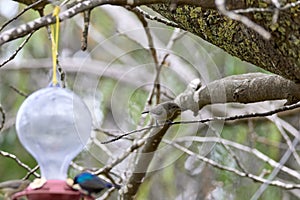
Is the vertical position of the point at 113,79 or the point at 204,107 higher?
the point at 204,107

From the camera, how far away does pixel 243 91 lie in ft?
3.77

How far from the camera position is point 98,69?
8.92ft

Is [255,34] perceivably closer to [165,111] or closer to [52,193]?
[52,193]

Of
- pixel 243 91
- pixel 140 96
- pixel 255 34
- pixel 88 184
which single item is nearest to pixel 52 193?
pixel 88 184

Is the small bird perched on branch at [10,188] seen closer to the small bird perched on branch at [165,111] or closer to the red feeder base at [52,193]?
the red feeder base at [52,193]

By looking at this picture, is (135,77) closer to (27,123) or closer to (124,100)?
(124,100)

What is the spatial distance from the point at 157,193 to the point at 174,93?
1.30m

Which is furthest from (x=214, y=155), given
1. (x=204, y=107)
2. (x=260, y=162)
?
(x=204, y=107)

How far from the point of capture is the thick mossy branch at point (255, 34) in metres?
0.75

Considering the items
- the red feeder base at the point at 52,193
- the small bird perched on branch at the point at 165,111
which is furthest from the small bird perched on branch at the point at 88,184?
the small bird perched on branch at the point at 165,111

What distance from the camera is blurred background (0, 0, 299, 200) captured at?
1545 millimetres

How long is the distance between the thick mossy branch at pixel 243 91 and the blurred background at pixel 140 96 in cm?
5

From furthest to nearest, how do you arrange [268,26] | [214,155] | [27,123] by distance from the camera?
1. [214,155]
2. [27,123]
3. [268,26]

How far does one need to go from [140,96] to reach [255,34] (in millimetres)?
1046
